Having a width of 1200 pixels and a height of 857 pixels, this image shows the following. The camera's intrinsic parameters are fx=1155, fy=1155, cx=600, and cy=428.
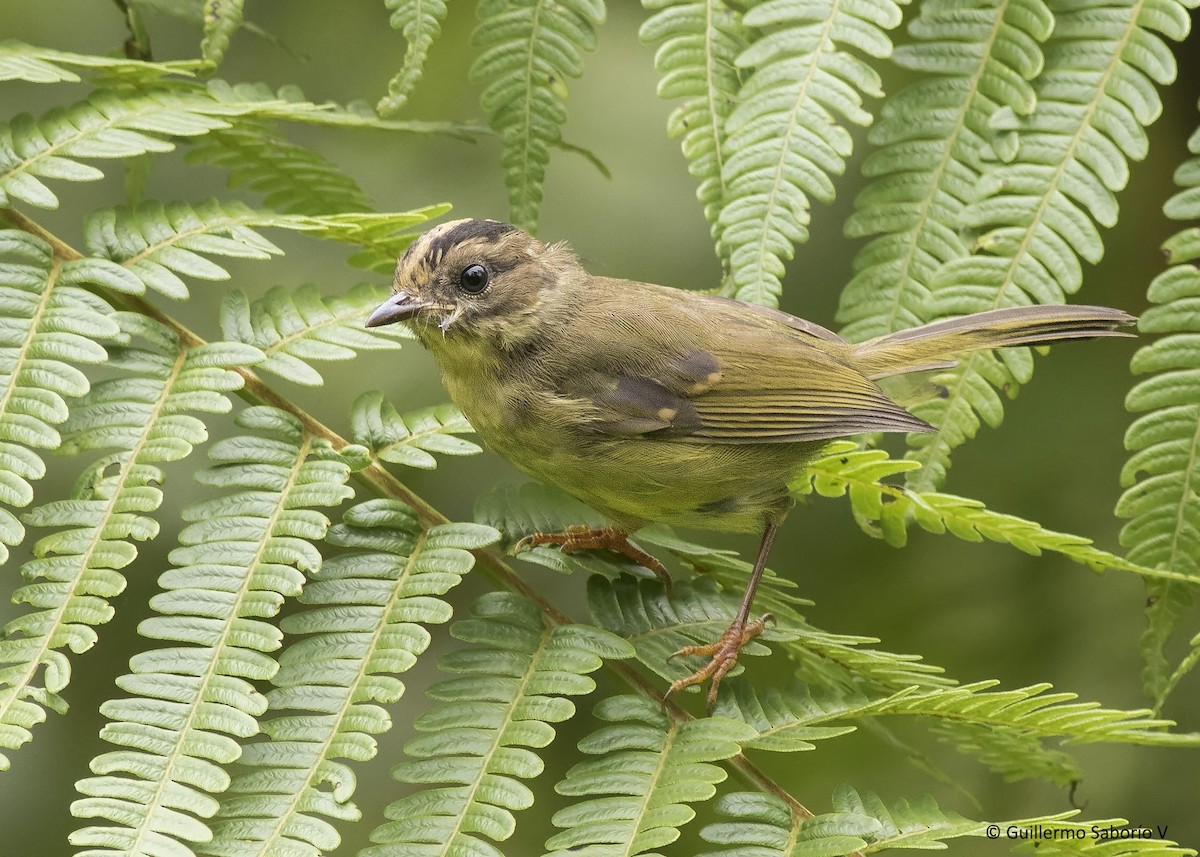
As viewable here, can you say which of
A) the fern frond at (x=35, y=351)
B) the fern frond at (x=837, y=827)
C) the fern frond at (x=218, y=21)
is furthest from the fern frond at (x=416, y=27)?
the fern frond at (x=837, y=827)

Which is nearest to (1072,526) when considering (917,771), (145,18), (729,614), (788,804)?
(917,771)

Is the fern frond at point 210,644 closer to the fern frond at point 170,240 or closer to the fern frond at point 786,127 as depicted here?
the fern frond at point 170,240

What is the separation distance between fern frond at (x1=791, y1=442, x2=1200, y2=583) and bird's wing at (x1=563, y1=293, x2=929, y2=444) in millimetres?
263

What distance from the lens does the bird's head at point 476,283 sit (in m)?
2.79

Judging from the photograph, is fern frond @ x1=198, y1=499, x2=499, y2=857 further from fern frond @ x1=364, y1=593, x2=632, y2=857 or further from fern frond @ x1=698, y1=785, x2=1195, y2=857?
fern frond @ x1=698, y1=785, x2=1195, y2=857

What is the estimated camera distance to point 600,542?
115 inches

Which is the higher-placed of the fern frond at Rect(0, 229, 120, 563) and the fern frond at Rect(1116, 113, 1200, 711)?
the fern frond at Rect(1116, 113, 1200, 711)

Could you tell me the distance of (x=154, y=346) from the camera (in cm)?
250

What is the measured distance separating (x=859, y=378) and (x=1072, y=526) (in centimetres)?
90

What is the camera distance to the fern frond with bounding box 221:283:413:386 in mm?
2549

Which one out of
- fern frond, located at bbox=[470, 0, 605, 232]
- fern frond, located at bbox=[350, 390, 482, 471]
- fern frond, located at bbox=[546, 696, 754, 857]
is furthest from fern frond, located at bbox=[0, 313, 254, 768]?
fern frond, located at bbox=[546, 696, 754, 857]

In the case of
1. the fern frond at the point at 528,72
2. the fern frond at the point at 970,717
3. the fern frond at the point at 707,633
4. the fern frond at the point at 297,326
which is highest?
the fern frond at the point at 528,72

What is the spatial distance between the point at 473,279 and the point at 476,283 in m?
0.02

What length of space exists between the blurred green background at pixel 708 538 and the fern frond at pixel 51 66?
502mm
